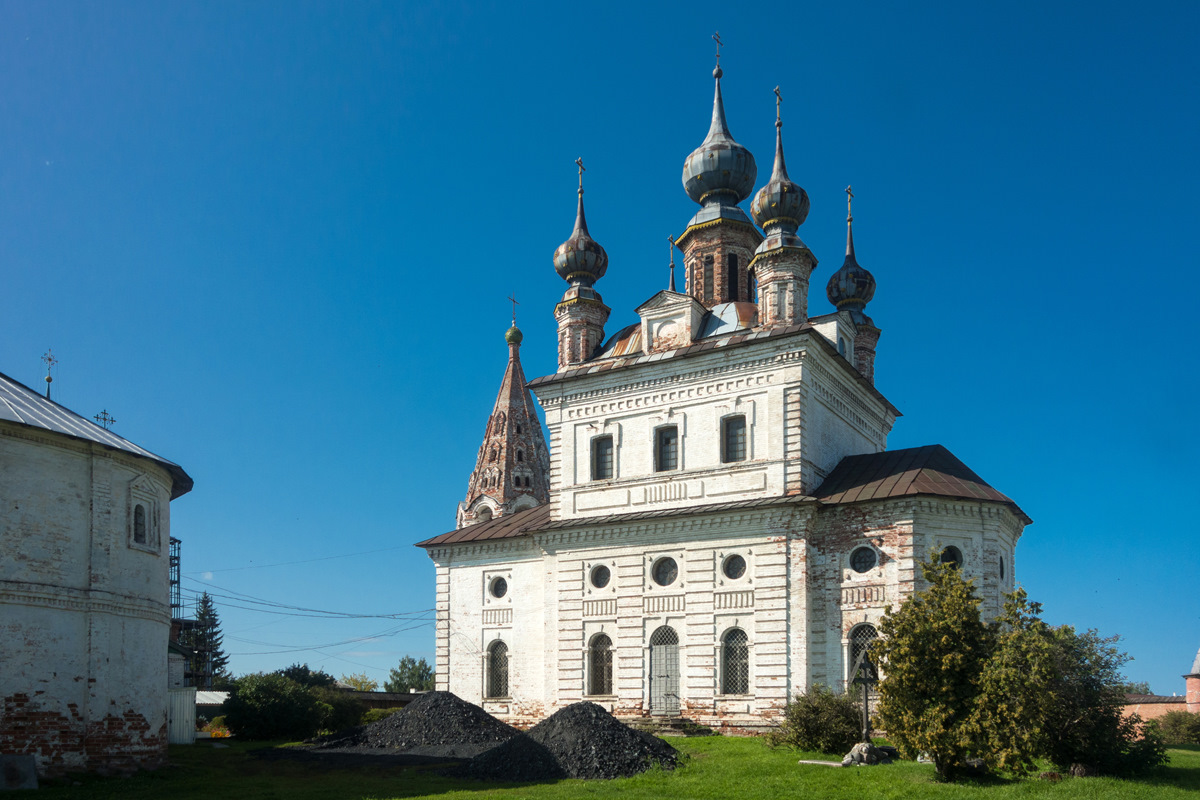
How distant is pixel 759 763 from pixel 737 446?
29.0ft

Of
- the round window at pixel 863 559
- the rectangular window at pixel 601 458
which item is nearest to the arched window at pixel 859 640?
the round window at pixel 863 559

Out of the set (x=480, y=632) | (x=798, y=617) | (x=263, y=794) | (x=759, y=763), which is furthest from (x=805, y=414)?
(x=263, y=794)

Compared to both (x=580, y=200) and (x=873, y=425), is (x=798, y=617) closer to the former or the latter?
(x=873, y=425)

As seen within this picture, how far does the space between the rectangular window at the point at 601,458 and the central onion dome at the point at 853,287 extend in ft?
30.4

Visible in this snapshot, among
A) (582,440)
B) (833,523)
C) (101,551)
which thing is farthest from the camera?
(582,440)

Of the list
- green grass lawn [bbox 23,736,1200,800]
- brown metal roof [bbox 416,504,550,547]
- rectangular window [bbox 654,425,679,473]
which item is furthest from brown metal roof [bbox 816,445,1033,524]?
brown metal roof [bbox 416,504,550,547]

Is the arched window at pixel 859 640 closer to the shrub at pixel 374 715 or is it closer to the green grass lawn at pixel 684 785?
the green grass lawn at pixel 684 785

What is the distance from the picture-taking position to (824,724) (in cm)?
1942

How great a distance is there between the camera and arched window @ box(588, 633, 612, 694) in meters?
25.7

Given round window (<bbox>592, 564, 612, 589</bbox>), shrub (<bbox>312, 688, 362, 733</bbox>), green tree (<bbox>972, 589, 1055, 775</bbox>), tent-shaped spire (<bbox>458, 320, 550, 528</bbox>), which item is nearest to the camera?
green tree (<bbox>972, 589, 1055, 775</bbox>)

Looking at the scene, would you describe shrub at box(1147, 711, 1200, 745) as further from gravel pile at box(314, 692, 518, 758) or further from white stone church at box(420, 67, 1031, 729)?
gravel pile at box(314, 692, 518, 758)

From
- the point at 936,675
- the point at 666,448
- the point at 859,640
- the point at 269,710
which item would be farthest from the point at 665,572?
the point at 269,710

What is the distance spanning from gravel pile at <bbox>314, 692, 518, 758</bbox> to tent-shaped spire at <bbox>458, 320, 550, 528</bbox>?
762 inches

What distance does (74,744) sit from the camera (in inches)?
687
